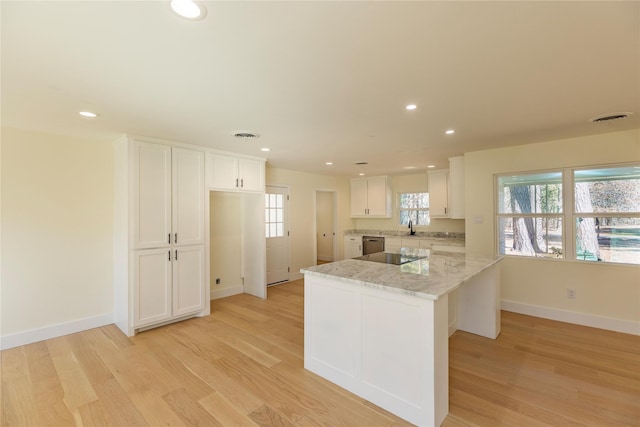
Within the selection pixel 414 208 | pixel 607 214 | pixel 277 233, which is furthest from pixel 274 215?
pixel 607 214

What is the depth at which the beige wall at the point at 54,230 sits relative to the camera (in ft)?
10.0

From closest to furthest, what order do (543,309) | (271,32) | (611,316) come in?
1. (271,32)
2. (611,316)
3. (543,309)

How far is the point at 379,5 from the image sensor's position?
50.1 inches

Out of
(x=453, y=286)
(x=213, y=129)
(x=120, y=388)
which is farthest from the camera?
(x=213, y=129)

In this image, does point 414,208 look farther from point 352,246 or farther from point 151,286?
point 151,286

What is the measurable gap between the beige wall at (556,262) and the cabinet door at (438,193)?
1.29 m

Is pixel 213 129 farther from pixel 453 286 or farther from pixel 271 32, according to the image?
pixel 453 286

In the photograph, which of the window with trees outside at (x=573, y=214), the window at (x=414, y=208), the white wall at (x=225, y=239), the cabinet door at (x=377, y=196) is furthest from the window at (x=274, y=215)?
the window with trees outside at (x=573, y=214)

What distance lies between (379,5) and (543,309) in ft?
14.4

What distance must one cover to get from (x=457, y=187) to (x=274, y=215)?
11.1 feet

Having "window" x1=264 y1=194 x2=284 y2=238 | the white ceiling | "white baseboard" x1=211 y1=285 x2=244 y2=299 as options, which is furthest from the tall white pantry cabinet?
"window" x1=264 y1=194 x2=284 y2=238

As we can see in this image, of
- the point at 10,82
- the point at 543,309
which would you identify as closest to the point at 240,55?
the point at 10,82

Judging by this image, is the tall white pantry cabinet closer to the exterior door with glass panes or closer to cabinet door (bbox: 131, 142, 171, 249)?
cabinet door (bbox: 131, 142, 171, 249)

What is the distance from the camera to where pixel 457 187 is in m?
4.67
